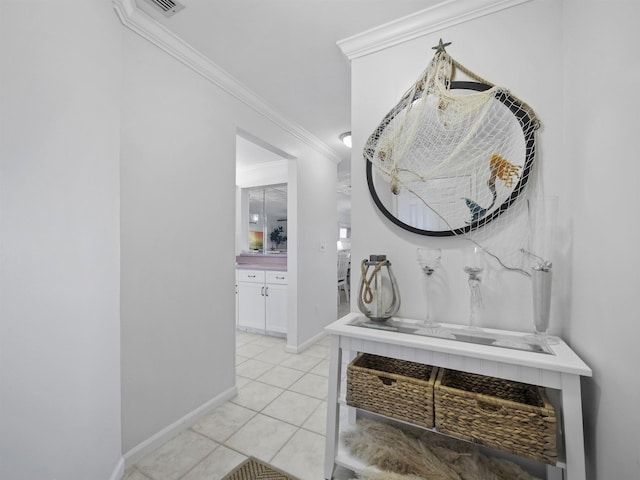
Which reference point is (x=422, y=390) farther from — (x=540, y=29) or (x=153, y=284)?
(x=540, y=29)

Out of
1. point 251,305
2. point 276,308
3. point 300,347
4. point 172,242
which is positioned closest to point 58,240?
point 172,242

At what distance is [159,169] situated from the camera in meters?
1.61

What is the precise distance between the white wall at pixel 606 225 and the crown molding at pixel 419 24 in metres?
0.36

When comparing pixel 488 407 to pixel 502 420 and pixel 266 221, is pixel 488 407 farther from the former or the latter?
pixel 266 221

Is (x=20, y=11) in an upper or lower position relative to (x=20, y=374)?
upper

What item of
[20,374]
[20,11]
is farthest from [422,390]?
[20,11]

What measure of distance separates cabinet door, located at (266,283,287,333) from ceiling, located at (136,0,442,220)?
6.84ft

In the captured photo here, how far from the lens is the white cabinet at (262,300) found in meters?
3.42

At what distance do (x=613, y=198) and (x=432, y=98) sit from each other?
0.87 meters

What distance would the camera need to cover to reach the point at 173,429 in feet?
5.48

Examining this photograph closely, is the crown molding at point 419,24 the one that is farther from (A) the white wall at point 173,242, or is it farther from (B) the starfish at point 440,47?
(A) the white wall at point 173,242

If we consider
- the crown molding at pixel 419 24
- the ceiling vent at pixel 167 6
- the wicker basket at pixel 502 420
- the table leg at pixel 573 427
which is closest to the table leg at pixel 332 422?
the wicker basket at pixel 502 420

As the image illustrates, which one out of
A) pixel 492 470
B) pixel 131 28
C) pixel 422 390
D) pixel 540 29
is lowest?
pixel 492 470

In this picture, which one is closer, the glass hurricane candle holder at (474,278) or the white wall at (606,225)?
the white wall at (606,225)
